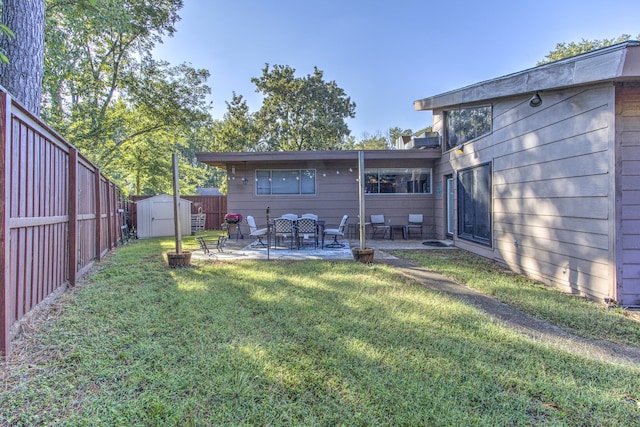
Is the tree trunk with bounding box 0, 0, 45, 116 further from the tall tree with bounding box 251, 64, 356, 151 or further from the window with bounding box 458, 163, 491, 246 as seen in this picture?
the tall tree with bounding box 251, 64, 356, 151

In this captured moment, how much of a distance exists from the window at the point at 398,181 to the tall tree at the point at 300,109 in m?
9.92

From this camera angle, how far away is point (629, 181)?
347cm

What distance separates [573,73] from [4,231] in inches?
232

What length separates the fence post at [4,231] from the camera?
7.00ft

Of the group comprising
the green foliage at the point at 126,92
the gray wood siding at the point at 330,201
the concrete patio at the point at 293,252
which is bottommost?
the concrete patio at the point at 293,252

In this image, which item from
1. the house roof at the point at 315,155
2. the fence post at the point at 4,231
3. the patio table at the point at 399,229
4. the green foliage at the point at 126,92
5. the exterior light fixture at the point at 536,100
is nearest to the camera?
the fence post at the point at 4,231

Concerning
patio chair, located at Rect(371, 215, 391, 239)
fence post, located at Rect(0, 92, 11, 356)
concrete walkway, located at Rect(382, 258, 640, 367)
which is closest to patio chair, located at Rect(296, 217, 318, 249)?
patio chair, located at Rect(371, 215, 391, 239)

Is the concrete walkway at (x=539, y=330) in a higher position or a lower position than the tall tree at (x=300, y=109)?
lower

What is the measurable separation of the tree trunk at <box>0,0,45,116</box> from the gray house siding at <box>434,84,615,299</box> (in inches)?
274

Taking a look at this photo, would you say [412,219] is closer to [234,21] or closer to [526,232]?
[526,232]

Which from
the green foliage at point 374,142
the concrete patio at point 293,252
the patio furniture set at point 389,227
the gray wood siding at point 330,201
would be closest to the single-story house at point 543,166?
the gray wood siding at point 330,201

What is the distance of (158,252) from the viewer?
7465mm

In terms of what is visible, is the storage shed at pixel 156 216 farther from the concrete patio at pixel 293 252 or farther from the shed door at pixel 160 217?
the concrete patio at pixel 293 252

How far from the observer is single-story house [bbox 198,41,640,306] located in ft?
11.4
